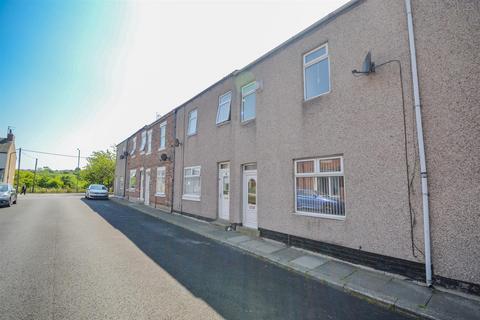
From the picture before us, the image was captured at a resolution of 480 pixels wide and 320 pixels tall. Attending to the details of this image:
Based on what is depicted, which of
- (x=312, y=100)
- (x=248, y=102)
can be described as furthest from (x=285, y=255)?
(x=248, y=102)

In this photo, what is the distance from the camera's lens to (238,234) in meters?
8.12

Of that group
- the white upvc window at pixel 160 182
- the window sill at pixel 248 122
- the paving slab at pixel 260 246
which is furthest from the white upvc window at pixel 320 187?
the white upvc window at pixel 160 182

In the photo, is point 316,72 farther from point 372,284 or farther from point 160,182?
point 160,182

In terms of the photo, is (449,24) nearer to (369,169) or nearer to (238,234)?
(369,169)

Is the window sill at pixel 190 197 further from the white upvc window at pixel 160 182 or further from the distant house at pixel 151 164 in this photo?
the white upvc window at pixel 160 182

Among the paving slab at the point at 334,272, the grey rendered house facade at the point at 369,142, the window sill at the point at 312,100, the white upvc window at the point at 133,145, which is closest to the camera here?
the grey rendered house facade at the point at 369,142

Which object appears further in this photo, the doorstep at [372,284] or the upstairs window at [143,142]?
the upstairs window at [143,142]

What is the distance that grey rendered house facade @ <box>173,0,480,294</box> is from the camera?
13.0 feet

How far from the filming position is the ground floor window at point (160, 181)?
50.7ft

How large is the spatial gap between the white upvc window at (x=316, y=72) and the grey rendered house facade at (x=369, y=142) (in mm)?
32

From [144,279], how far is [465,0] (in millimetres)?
7864

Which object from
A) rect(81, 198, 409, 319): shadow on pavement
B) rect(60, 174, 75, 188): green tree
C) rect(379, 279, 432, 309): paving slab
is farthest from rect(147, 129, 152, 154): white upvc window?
rect(60, 174, 75, 188): green tree

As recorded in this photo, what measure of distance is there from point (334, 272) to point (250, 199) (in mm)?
4254

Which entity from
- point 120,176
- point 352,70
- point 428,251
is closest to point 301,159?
point 352,70
